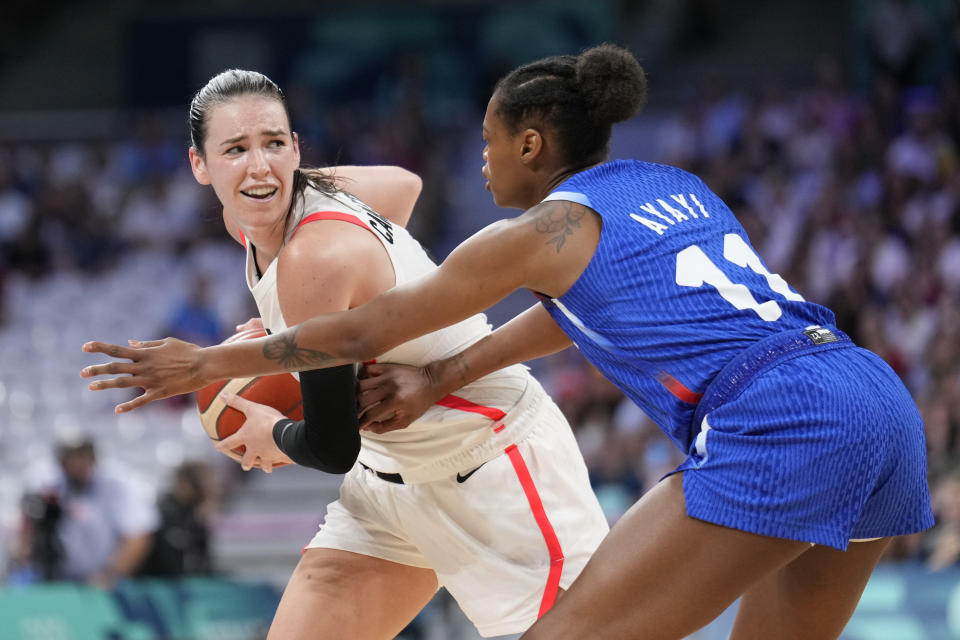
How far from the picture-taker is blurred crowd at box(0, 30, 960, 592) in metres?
7.70

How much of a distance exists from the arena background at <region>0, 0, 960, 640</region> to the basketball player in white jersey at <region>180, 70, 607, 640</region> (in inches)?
114

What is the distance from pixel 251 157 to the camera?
321cm

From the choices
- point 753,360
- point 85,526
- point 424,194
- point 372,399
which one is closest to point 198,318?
point 424,194

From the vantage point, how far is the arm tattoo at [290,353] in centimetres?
281

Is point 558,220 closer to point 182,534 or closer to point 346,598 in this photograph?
point 346,598

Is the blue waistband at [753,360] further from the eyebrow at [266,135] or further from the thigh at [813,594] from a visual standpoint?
the eyebrow at [266,135]

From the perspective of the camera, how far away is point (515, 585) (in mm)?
3342

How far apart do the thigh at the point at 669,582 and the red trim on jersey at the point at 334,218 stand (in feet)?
3.79

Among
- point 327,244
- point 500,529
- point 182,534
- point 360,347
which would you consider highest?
point 327,244

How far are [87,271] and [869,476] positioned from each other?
10.1 meters

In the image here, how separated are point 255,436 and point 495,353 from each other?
71 cm

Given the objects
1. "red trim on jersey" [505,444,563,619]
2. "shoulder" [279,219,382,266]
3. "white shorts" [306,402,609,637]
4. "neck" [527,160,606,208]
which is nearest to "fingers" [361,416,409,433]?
"white shorts" [306,402,609,637]

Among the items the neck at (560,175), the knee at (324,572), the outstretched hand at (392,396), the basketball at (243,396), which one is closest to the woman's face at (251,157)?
the basketball at (243,396)

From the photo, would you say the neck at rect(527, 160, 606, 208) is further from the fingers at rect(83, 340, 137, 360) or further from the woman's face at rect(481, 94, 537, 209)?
the fingers at rect(83, 340, 137, 360)
